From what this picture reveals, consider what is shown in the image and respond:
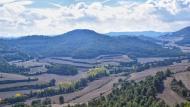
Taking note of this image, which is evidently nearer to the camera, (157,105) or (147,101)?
(157,105)

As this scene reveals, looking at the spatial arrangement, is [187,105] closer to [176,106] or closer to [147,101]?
[176,106]

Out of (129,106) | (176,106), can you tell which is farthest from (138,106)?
(176,106)

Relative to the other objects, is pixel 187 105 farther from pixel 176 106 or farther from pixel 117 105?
pixel 117 105

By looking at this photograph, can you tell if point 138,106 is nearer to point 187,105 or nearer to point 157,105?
point 157,105

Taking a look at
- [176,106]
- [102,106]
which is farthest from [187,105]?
[102,106]

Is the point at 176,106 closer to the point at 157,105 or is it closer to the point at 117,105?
the point at 157,105

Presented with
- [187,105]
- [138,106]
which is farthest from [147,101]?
[187,105]

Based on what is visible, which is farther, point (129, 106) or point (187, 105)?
point (129, 106)
